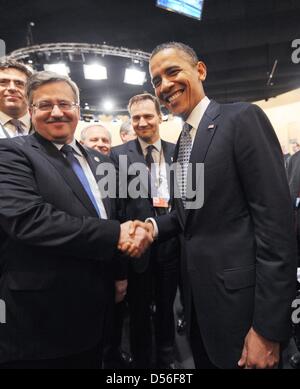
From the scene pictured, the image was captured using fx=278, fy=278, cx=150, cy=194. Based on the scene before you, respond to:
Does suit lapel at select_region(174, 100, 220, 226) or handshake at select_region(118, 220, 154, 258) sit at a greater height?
suit lapel at select_region(174, 100, 220, 226)

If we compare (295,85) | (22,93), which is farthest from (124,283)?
(295,85)

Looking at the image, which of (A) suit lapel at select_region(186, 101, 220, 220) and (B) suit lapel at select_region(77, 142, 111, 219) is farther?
(B) suit lapel at select_region(77, 142, 111, 219)

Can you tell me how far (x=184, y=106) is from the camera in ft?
4.47

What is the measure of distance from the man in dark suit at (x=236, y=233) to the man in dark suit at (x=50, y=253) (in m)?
0.39

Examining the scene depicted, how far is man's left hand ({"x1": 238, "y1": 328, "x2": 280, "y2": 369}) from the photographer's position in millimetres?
1084

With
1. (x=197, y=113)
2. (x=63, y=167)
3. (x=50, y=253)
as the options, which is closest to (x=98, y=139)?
(x=63, y=167)

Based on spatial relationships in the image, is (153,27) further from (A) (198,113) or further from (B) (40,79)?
(A) (198,113)

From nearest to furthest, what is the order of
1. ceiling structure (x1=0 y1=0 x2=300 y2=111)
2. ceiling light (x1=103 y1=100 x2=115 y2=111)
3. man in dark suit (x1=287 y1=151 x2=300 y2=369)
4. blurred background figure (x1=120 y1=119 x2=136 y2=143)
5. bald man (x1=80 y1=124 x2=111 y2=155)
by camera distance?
man in dark suit (x1=287 y1=151 x2=300 y2=369) < bald man (x1=80 y1=124 x2=111 y2=155) < blurred background figure (x1=120 y1=119 x2=136 y2=143) < ceiling structure (x1=0 y1=0 x2=300 y2=111) < ceiling light (x1=103 y1=100 x2=115 y2=111)

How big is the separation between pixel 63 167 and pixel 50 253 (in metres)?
0.41

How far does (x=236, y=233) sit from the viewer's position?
3.84 feet

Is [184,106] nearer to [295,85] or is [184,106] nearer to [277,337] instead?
[277,337]

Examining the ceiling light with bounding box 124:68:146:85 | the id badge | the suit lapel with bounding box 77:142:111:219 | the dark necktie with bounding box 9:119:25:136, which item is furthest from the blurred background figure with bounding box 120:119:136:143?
the ceiling light with bounding box 124:68:146:85

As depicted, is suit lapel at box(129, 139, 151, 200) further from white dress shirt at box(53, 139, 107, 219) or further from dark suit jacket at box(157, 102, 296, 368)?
dark suit jacket at box(157, 102, 296, 368)

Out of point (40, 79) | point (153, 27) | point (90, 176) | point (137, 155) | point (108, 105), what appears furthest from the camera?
point (108, 105)
